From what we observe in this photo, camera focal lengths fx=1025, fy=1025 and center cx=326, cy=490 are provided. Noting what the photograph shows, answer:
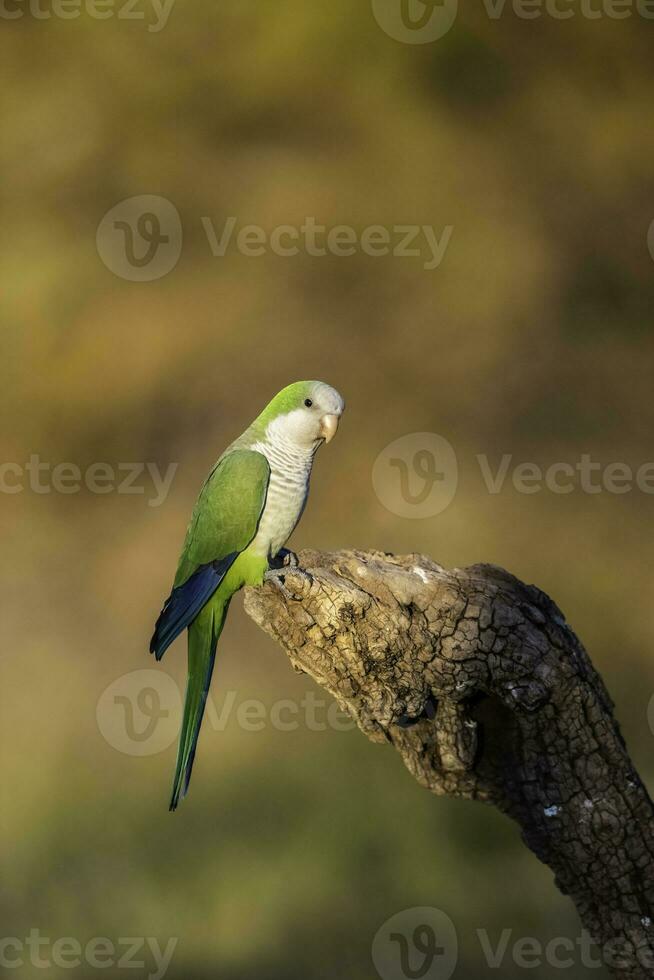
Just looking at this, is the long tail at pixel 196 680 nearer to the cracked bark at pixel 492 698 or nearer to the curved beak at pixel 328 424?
the cracked bark at pixel 492 698

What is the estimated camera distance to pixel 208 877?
3.48 metres

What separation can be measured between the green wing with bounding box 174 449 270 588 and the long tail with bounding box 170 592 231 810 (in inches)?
3.9

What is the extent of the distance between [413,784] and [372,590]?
2.04 meters

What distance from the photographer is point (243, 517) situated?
6.39 feet
